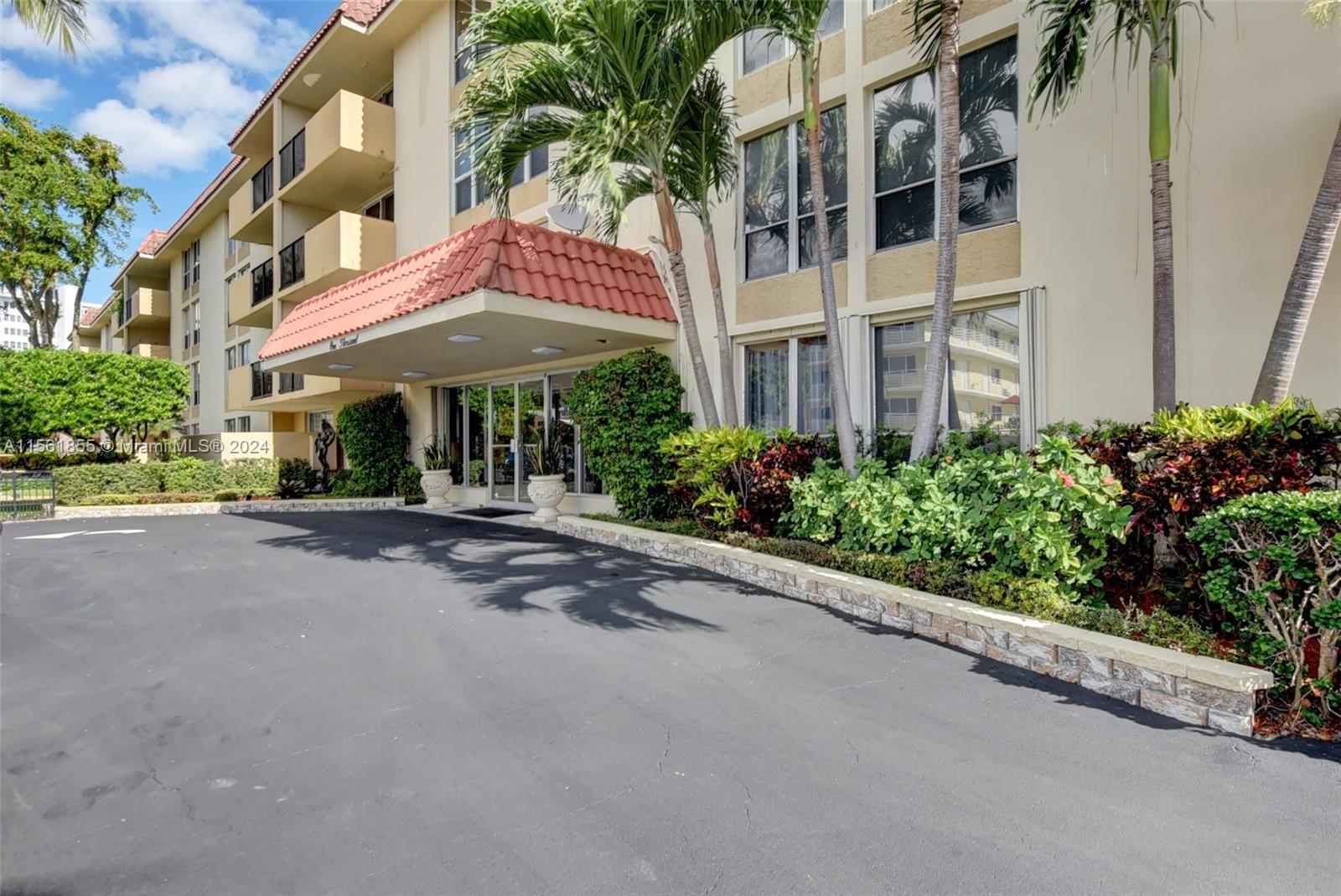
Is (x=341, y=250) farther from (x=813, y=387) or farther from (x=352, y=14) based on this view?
(x=813, y=387)

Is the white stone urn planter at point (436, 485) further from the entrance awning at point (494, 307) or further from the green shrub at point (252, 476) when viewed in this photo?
the green shrub at point (252, 476)

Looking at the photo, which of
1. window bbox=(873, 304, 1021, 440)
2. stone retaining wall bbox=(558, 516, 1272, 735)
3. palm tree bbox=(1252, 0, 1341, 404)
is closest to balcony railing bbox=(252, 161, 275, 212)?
window bbox=(873, 304, 1021, 440)

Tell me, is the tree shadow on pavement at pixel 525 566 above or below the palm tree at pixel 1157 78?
below

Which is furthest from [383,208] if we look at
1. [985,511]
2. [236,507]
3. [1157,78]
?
[985,511]

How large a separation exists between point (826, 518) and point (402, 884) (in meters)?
5.19

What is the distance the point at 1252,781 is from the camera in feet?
10.4

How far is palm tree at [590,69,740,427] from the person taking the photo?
342 inches

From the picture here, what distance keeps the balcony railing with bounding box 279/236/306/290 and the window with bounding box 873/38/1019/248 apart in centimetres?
1552

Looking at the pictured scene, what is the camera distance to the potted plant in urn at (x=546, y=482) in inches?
464

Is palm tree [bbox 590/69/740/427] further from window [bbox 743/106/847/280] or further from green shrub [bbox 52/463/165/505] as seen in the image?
green shrub [bbox 52/463/165/505]

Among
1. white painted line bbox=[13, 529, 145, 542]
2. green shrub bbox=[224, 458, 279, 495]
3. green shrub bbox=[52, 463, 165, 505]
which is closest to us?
white painted line bbox=[13, 529, 145, 542]

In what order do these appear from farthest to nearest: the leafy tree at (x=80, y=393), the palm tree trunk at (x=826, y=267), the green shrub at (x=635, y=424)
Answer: the leafy tree at (x=80, y=393), the green shrub at (x=635, y=424), the palm tree trunk at (x=826, y=267)

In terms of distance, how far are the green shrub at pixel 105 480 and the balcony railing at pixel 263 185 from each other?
29.9ft

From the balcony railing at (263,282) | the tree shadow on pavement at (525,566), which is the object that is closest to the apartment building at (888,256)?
the tree shadow on pavement at (525,566)
